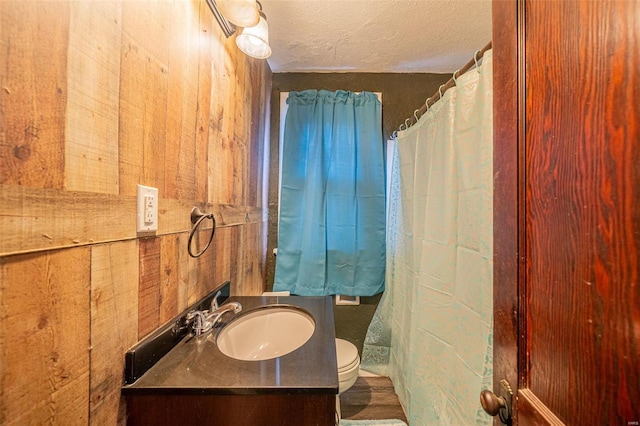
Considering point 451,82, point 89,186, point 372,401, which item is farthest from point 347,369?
point 451,82

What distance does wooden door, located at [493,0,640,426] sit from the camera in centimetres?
33

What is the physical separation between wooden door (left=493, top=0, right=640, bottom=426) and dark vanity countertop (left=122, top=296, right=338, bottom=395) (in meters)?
0.41

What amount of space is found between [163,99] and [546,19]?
0.89m

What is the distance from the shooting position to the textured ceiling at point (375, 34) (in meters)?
1.35

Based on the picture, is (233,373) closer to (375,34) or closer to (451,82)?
(451,82)

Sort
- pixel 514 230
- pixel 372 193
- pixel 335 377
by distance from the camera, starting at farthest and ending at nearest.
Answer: pixel 372 193 → pixel 335 377 → pixel 514 230

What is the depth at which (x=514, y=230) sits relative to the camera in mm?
514

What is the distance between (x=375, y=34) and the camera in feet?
5.08

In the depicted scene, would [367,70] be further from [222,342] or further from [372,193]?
[222,342]

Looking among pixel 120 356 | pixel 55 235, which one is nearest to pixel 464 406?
pixel 120 356

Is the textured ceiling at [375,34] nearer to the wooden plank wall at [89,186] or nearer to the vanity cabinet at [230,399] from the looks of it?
the wooden plank wall at [89,186]

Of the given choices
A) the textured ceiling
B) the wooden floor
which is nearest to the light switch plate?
the textured ceiling

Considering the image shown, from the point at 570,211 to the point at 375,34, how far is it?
5.17ft

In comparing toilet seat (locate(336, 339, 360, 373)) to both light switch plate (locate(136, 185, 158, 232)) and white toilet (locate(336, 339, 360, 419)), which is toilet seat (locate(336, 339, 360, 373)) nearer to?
white toilet (locate(336, 339, 360, 419))
